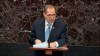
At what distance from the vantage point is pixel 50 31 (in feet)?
12.6

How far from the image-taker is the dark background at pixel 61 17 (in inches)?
290

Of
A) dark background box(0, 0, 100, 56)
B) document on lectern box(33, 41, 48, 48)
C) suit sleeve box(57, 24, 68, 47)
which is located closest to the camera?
document on lectern box(33, 41, 48, 48)

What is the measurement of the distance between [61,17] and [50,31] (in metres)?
3.69

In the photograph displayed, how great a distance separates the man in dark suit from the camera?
3.82 m

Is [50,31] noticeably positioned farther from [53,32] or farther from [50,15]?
[50,15]

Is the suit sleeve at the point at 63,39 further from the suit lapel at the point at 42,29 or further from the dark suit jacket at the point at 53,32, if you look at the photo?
the suit lapel at the point at 42,29

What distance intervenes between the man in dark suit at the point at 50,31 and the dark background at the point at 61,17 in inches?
Result: 135

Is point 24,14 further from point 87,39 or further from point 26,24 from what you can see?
point 87,39

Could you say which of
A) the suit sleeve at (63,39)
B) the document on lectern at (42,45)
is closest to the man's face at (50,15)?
the suit sleeve at (63,39)

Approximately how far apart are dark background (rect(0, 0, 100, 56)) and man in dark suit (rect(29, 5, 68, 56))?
3433 mm

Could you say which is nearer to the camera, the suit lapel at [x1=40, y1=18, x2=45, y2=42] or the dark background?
the suit lapel at [x1=40, y1=18, x2=45, y2=42]

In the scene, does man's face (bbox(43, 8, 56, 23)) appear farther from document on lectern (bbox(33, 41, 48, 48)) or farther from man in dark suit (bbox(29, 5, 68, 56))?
document on lectern (bbox(33, 41, 48, 48))

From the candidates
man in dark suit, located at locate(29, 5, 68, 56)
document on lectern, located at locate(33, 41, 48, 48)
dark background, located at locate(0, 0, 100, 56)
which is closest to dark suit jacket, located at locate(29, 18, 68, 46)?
man in dark suit, located at locate(29, 5, 68, 56)

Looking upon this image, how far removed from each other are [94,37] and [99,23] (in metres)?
0.41
